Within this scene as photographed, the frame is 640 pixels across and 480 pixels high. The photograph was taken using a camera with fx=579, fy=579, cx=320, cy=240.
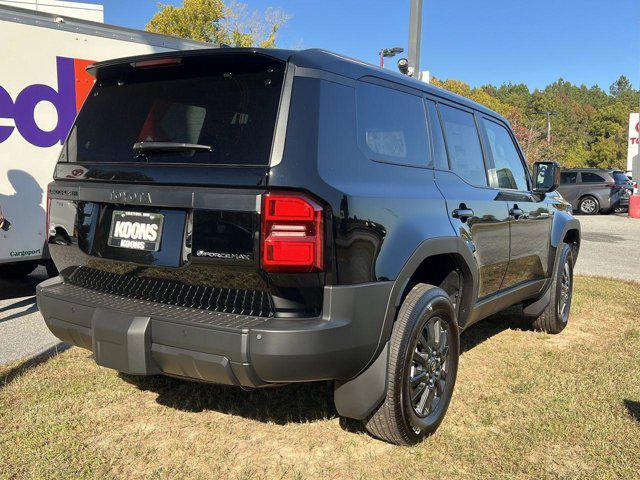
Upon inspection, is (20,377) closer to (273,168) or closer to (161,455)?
(161,455)

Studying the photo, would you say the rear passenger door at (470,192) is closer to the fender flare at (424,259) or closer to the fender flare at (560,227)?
the fender flare at (424,259)

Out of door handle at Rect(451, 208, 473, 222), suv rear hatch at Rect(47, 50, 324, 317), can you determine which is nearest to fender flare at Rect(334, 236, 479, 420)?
suv rear hatch at Rect(47, 50, 324, 317)

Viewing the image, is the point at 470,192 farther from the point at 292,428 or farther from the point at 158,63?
the point at 158,63

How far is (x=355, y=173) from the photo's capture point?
8.58ft

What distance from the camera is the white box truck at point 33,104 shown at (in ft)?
18.2

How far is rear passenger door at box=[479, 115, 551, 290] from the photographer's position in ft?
13.8

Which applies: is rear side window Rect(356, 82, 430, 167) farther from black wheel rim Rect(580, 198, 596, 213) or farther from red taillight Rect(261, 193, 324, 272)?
black wheel rim Rect(580, 198, 596, 213)

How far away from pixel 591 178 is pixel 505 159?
1791cm

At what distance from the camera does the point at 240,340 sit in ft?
7.64

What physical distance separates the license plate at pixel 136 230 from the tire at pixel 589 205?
67.7ft

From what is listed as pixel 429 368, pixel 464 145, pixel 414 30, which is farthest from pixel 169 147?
pixel 414 30

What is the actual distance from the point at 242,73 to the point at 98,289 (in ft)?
4.26

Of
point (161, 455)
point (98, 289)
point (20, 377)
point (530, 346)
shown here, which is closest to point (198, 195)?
point (98, 289)

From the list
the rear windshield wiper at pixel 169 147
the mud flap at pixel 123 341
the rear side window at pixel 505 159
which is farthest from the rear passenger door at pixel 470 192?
the mud flap at pixel 123 341
